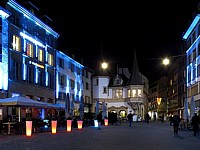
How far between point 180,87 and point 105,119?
112 feet

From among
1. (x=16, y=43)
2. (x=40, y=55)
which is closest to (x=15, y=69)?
(x=16, y=43)

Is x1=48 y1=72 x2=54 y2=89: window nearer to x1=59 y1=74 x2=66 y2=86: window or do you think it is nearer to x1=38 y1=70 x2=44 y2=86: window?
x1=38 y1=70 x2=44 y2=86: window

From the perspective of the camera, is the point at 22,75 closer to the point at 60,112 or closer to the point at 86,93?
the point at 60,112

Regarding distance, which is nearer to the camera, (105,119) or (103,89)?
(105,119)

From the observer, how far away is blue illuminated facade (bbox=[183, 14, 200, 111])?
5200 cm

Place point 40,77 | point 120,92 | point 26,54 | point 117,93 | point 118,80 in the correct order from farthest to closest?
point 118,80
point 117,93
point 120,92
point 40,77
point 26,54

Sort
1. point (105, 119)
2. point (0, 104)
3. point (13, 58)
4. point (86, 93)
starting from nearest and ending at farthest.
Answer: point (0, 104) < point (13, 58) < point (105, 119) < point (86, 93)

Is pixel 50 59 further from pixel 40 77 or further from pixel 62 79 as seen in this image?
pixel 62 79

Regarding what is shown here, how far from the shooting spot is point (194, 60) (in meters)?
55.9

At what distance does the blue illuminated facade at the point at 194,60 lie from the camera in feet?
171

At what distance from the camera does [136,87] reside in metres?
77.6

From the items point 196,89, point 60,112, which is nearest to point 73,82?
point 60,112

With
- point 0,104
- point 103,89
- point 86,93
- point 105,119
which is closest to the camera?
point 0,104

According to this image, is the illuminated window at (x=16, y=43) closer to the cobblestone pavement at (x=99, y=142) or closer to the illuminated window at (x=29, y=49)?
the illuminated window at (x=29, y=49)
